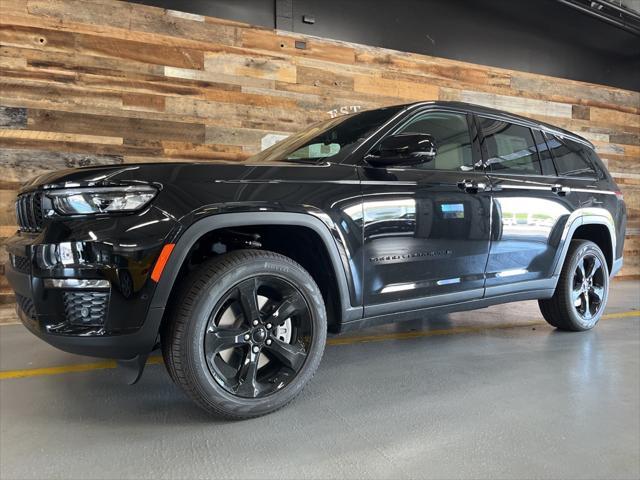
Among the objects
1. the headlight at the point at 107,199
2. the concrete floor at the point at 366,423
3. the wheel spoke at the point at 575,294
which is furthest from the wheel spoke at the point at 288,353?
the wheel spoke at the point at 575,294

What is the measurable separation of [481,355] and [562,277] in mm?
1110

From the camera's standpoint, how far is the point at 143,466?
1717mm

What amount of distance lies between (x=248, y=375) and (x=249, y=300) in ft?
1.14

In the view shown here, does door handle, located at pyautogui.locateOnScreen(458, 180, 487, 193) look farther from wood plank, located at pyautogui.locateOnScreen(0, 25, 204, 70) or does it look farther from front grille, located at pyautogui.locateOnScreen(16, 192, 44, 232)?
wood plank, located at pyautogui.locateOnScreen(0, 25, 204, 70)

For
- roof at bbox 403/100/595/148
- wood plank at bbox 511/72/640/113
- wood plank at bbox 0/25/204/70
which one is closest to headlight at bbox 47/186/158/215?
roof at bbox 403/100/595/148

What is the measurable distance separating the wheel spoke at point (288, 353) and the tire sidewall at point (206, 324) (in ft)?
0.13

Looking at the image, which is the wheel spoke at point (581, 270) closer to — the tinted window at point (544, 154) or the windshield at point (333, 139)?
the tinted window at point (544, 154)

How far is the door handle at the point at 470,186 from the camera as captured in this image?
9.33 feet

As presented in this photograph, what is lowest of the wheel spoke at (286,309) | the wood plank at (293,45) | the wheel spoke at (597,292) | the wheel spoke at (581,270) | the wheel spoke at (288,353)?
the wheel spoke at (597,292)

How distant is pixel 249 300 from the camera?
2.07 m

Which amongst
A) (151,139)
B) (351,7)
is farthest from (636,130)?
(151,139)

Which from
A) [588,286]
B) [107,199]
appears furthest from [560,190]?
[107,199]

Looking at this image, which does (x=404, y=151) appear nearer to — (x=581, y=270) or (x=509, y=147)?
(x=509, y=147)

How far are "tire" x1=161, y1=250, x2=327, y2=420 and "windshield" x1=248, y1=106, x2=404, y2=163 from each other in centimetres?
75
